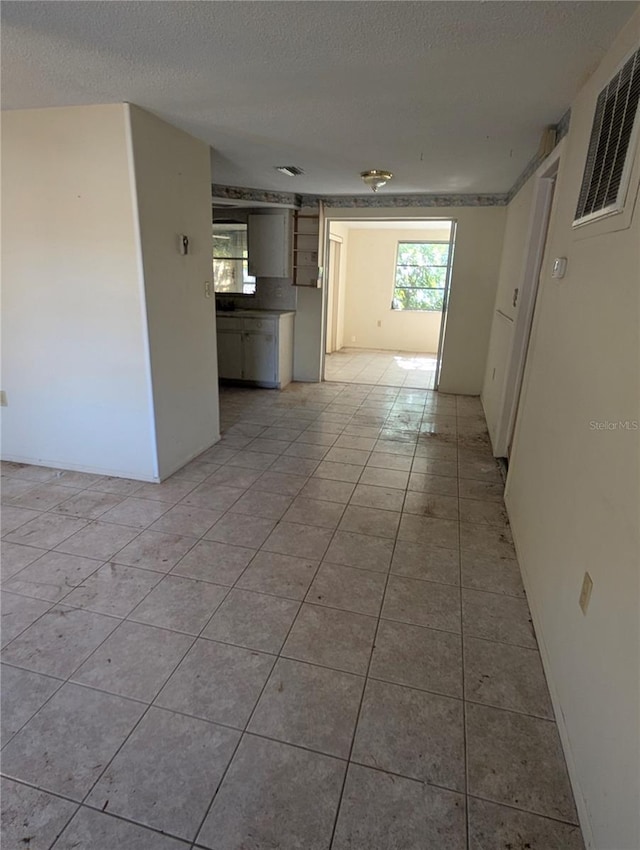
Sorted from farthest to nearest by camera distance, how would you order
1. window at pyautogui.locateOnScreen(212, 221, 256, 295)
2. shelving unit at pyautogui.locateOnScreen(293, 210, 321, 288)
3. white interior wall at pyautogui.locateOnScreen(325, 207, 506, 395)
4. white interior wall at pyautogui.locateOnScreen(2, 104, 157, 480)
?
window at pyautogui.locateOnScreen(212, 221, 256, 295) → shelving unit at pyautogui.locateOnScreen(293, 210, 321, 288) → white interior wall at pyautogui.locateOnScreen(325, 207, 506, 395) → white interior wall at pyautogui.locateOnScreen(2, 104, 157, 480)

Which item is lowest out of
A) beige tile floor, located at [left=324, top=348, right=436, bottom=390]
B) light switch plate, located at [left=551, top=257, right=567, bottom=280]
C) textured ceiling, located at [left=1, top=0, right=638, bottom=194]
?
beige tile floor, located at [left=324, top=348, right=436, bottom=390]

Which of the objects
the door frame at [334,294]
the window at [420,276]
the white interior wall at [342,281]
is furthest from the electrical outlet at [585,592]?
the window at [420,276]

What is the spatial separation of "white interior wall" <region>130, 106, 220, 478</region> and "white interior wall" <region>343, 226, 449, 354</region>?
213 inches

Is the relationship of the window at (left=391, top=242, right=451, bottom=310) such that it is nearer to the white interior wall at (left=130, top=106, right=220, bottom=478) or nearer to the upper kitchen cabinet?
the upper kitchen cabinet

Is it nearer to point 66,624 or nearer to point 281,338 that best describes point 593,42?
point 66,624

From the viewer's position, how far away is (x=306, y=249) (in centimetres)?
533

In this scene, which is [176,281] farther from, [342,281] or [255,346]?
[342,281]

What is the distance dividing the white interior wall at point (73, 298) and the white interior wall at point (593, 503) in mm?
2236

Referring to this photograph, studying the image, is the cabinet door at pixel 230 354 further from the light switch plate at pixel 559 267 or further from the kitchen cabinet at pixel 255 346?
the light switch plate at pixel 559 267

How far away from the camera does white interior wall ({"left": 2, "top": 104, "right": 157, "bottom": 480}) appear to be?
246 centimetres

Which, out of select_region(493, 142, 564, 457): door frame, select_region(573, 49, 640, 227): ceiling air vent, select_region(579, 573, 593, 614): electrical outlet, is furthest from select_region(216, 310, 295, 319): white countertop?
select_region(579, 573, 593, 614): electrical outlet

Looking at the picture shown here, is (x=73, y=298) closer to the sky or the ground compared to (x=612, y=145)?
closer to the ground

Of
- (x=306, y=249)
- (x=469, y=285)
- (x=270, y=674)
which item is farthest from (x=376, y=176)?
(x=270, y=674)

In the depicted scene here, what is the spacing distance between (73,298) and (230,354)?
285 centimetres
